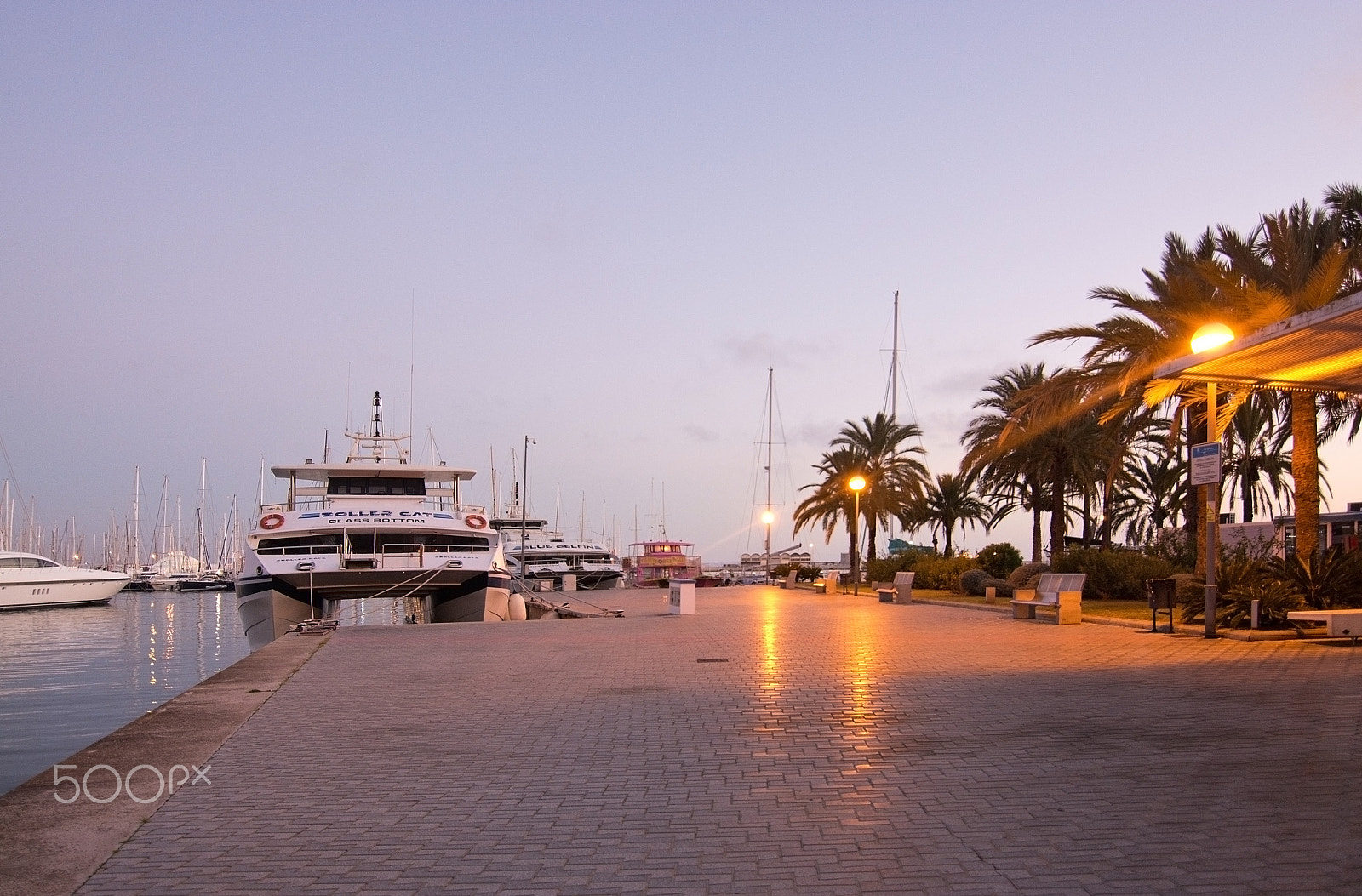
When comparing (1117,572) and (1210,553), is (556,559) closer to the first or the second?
(1117,572)

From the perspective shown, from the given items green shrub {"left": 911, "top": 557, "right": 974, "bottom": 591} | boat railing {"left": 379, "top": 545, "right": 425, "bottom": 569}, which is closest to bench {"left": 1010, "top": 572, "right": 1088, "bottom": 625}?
green shrub {"left": 911, "top": 557, "right": 974, "bottom": 591}

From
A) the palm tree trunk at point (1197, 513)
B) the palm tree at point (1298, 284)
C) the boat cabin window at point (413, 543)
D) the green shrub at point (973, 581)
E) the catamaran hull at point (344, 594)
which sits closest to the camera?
the palm tree at point (1298, 284)

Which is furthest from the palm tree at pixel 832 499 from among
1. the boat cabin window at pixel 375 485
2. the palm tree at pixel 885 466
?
the boat cabin window at pixel 375 485

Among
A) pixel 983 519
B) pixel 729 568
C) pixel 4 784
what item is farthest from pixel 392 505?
pixel 729 568

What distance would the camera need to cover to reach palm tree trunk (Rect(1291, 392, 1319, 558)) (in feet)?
61.2

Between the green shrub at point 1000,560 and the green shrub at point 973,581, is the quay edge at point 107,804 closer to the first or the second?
the green shrub at point 973,581

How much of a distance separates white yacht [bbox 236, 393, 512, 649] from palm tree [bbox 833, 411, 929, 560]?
19.7 metres

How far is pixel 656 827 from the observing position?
18.2ft

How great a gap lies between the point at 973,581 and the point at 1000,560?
370 centimetres

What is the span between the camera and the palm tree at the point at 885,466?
44844 mm

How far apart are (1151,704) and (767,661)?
17.2ft

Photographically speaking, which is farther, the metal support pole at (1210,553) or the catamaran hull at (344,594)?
the catamaran hull at (344,594)

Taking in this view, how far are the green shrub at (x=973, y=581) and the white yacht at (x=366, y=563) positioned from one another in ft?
43.5

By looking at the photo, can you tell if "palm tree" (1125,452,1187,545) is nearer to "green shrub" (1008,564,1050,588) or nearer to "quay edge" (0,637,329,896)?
"green shrub" (1008,564,1050,588)
